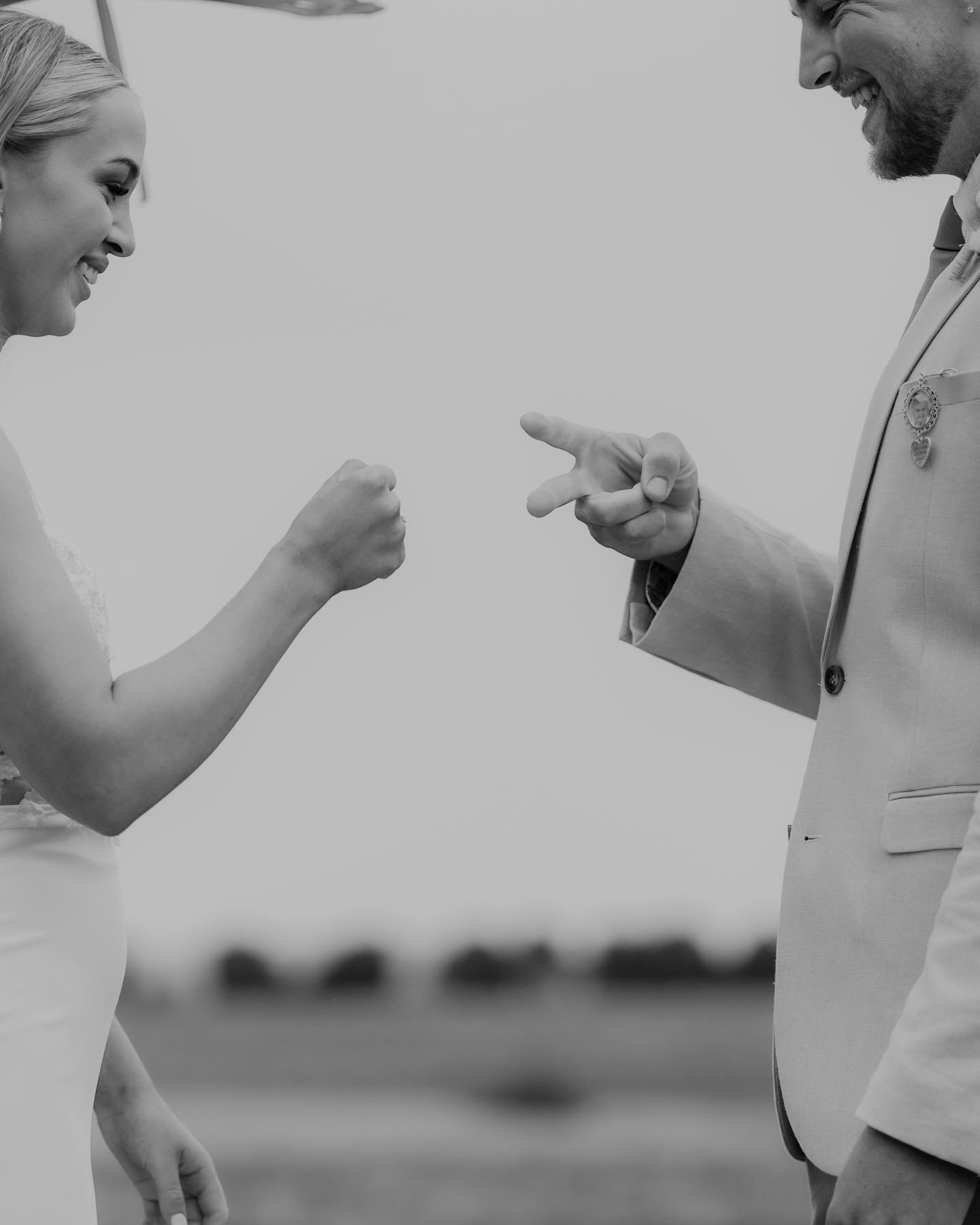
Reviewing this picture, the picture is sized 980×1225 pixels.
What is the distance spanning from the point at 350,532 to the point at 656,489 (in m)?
0.54

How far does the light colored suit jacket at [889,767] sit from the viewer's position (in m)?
1.74

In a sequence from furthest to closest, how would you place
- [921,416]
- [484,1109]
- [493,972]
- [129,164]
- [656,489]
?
[493,972] < [484,1109] < [656,489] < [129,164] < [921,416]

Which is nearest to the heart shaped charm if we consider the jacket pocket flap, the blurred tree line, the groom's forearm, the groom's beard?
the jacket pocket flap

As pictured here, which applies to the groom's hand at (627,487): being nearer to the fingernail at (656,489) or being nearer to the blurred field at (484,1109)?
the fingernail at (656,489)

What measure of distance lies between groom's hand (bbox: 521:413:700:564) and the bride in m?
0.42

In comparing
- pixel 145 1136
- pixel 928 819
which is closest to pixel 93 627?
pixel 145 1136

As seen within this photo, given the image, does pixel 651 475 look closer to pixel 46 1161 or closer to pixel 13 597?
pixel 13 597

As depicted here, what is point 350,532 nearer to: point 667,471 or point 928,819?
point 667,471

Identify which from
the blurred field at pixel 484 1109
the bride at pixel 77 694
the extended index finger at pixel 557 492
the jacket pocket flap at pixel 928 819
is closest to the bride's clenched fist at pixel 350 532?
the bride at pixel 77 694

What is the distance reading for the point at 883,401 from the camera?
193 centimetres

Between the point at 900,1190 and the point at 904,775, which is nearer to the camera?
the point at 900,1190

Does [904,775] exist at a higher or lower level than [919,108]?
lower

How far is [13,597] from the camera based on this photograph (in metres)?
1.61

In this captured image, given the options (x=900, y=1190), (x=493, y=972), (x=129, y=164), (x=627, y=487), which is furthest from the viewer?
(x=493, y=972)
